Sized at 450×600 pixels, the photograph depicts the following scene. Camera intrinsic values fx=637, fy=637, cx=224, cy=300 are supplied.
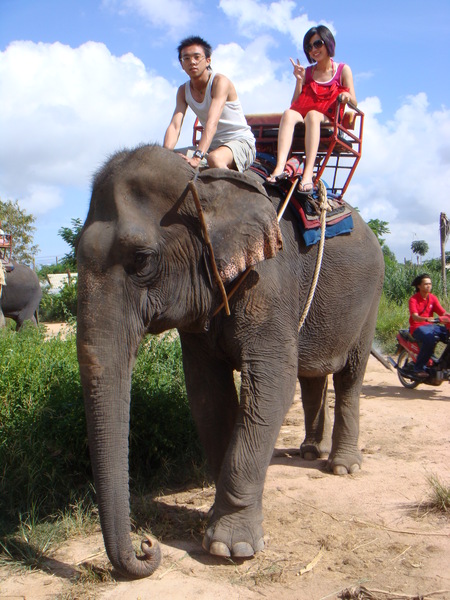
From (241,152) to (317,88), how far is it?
1302mm

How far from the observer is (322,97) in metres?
4.96

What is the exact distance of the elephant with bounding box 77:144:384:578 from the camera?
122 inches

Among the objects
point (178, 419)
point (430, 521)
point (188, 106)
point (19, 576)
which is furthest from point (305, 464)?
point (188, 106)

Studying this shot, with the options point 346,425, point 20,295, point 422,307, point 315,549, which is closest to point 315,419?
point 346,425

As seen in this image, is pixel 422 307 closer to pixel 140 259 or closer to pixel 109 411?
pixel 140 259

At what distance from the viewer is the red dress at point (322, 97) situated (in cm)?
492

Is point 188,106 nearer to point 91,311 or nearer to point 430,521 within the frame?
point 91,311

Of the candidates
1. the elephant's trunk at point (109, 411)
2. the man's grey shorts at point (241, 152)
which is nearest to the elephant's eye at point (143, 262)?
the elephant's trunk at point (109, 411)

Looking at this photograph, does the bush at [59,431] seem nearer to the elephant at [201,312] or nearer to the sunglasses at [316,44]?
the elephant at [201,312]

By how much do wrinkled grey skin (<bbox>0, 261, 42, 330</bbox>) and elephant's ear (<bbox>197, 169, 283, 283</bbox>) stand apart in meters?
10.5

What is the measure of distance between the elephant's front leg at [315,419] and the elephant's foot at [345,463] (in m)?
0.42

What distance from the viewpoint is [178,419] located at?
5371mm

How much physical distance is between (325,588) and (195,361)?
1.70 m

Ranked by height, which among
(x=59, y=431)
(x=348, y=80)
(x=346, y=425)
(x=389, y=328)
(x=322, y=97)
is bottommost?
(x=346, y=425)
